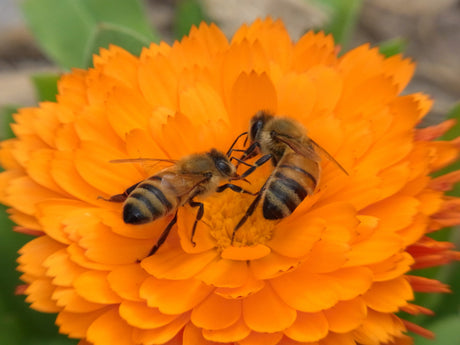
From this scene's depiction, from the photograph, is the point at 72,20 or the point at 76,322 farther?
the point at 72,20

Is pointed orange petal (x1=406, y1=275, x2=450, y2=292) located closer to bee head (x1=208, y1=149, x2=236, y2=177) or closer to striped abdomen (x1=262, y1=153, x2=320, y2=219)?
striped abdomen (x1=262, y1=153, x2=320, y2=219)

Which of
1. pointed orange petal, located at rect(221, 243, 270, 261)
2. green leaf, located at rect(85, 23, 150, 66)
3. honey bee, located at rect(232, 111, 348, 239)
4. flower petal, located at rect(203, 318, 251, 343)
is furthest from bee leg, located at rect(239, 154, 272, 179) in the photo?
green leaf, located at rect(85, 23, 150, 66)

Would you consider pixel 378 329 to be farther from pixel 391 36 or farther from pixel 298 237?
pixel 391 36

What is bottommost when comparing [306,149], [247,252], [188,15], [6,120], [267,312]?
[267,312]

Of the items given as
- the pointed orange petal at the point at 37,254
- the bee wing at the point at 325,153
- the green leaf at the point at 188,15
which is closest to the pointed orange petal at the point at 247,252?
the bee wing at the point at 325,153

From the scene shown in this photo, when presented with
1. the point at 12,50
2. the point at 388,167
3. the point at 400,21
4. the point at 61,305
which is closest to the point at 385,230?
the point at 388,167

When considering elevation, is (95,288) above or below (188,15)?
below

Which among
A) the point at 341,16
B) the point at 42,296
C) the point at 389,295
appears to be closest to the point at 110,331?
the point at 42,296
